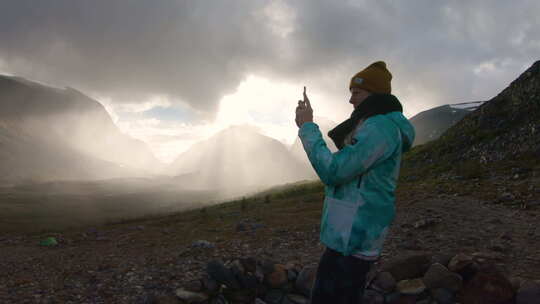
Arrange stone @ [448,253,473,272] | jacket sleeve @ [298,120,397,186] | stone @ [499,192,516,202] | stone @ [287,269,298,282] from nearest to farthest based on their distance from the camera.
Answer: jacket sleeve @ [298,120,397,186] → stone @ [448,253,473,272] → stone @ [287,269,298,282] → stone @ [499,192,516,202]

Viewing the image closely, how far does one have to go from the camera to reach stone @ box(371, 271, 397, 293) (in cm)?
587

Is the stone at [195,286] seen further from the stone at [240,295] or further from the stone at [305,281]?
the stone at [305,281]

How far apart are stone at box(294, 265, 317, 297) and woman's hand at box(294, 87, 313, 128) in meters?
4.02

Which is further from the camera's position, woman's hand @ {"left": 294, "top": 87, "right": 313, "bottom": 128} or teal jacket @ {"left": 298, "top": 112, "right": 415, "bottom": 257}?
woman's hand @ {"left": 294, "top": 87, "right": 313, "bottom": 128}

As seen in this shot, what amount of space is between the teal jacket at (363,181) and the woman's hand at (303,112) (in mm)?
303

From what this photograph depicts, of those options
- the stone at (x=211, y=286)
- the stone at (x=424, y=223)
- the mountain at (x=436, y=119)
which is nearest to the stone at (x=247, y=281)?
the stone at (x=211, y=286)

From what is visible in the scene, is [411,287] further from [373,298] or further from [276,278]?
[276,278]

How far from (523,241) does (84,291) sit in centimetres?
942

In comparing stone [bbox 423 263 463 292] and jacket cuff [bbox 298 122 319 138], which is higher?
jacket cuff [bbox 298 122 319 138]

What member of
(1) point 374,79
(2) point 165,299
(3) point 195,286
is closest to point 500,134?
(3) point 195,286

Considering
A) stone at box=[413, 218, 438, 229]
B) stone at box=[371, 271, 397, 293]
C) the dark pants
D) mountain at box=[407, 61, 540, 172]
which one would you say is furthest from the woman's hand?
mountain at box=[407, 61, 540, 172]

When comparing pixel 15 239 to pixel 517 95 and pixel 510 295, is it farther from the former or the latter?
pixel 517 95

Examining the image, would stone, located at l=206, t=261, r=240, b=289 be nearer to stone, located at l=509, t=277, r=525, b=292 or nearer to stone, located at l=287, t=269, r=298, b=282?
stone, located at l=287, t=269, r=298, b=282

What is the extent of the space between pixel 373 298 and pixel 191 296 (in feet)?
10.0
